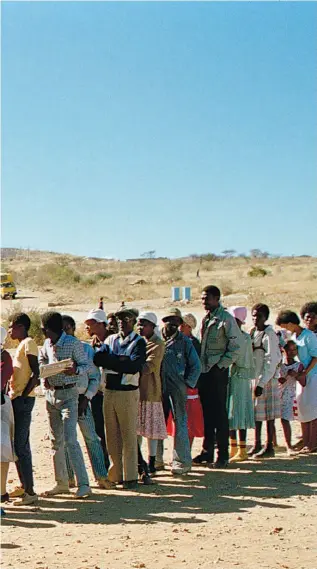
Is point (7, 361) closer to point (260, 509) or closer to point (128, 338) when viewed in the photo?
point (128, 338)

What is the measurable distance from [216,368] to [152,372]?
36.5 inches

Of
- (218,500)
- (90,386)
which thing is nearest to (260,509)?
(218,500)

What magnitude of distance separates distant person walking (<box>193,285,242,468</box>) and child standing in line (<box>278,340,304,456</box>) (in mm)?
966

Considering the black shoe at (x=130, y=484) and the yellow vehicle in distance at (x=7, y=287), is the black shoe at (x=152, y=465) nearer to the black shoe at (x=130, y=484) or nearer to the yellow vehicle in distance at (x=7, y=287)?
the black shoe at (x=130, y=484)

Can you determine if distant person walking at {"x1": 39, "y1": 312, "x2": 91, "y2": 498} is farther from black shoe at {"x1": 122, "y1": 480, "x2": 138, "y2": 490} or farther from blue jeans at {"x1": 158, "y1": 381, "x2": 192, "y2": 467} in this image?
blue jeans at {"x1": 158, "y1": 381, "x2": 192, "y2": 467}

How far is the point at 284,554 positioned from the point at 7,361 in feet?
9.84

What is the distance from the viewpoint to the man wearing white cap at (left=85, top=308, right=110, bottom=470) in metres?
9.35

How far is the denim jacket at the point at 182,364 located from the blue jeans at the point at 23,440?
183cm

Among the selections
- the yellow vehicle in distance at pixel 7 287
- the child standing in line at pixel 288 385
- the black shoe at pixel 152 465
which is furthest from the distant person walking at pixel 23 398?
the yellow vehicle in distance at pixel 7 287

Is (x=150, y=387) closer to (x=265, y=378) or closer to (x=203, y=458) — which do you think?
(x=203, y=458)

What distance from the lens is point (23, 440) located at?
844 centimetres

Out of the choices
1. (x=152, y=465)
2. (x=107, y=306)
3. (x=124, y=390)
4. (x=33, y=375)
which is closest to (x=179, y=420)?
(x=152, y=465)

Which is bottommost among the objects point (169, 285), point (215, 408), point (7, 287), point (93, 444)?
point (93, 444)

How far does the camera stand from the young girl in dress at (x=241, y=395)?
34.0ft
